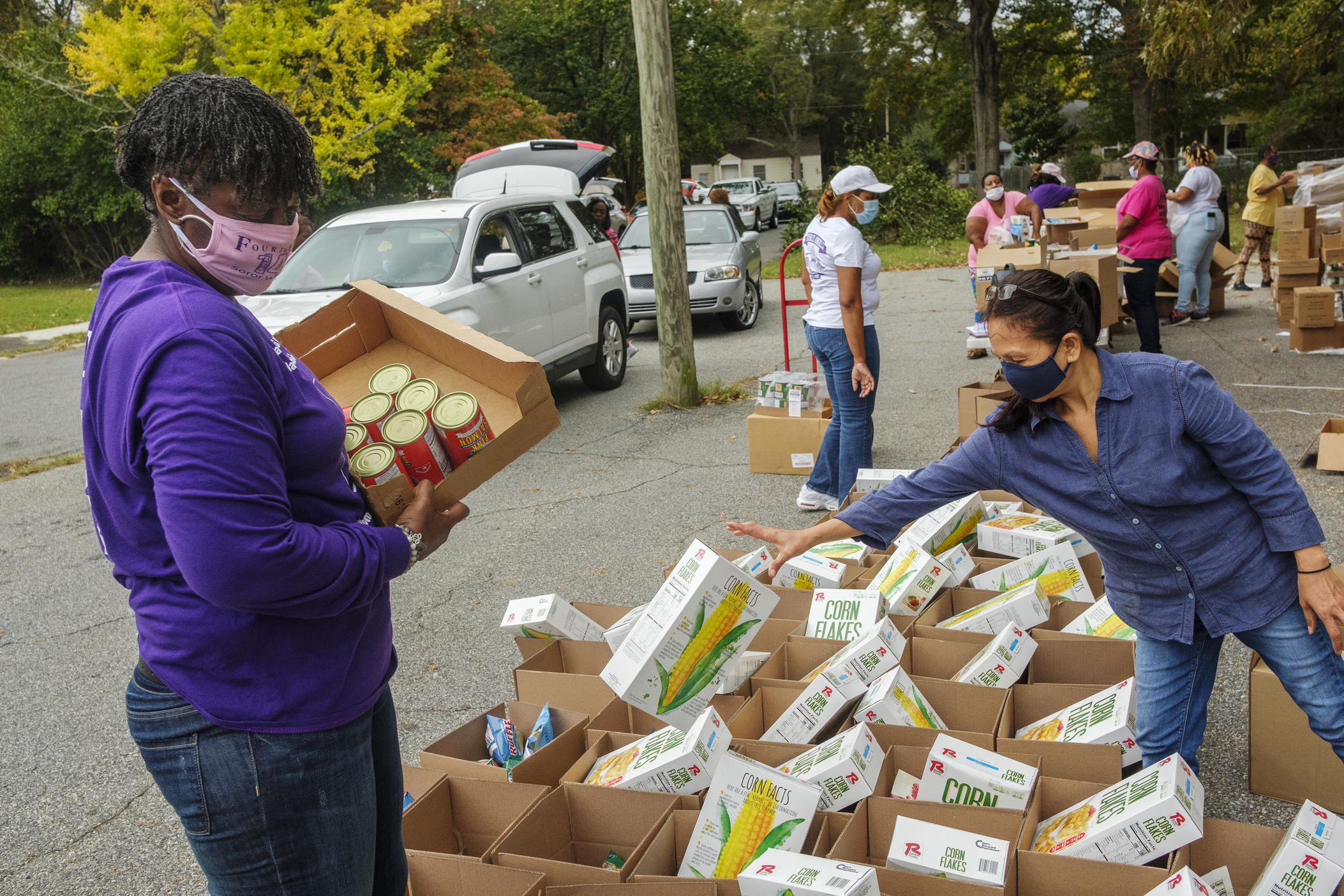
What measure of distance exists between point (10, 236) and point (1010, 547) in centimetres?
3035

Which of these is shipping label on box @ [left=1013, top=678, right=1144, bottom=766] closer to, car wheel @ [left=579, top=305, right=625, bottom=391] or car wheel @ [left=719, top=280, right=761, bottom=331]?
car wheel @ [left=579, top=305, right=625, bottom=391]

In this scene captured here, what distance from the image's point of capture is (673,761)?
8.97 ft

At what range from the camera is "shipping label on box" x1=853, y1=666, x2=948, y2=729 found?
2.97 m

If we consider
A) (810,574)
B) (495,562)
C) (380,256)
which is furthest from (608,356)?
(810,574)

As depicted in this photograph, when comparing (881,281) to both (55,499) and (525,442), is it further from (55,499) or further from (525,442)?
(525,442)

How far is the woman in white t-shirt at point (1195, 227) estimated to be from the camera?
35.3 feet

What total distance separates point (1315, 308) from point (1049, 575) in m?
7.09

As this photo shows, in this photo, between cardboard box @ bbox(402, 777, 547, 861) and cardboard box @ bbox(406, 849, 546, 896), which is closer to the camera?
cardboard box @ bbox(406, 849, 546, 896)

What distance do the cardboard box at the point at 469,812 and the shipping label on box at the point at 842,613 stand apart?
1251 mm

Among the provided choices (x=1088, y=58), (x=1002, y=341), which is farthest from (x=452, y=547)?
(x=1088, y=58)

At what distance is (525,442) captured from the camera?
7.88 ft

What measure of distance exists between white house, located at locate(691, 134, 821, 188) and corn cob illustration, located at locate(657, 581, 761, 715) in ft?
245

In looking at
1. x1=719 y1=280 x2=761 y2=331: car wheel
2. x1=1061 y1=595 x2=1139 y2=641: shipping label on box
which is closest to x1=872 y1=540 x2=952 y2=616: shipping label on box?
x1=1061 y1=595 x2=1139 y2=641: shipping label on box

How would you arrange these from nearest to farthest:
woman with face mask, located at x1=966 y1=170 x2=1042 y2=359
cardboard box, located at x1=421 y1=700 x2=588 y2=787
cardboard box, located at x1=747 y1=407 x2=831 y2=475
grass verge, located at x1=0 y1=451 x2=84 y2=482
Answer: cardboard box, located at x1=421 y1=700 x2=588 y2=787 < cardboard box, located at x1=747 y1=407 x2=831 y2=475 < grass verge, located at x1=0 y1=451 x2=84 y2=482 < woman with face mask, located at x1=966 y1=170 x2=1042 y2=359
